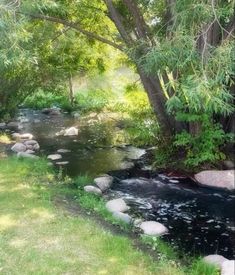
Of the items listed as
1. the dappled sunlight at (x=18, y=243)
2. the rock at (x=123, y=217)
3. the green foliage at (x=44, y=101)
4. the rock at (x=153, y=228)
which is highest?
the green foliage at (x=44, y=101)

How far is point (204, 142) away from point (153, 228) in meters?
3.22

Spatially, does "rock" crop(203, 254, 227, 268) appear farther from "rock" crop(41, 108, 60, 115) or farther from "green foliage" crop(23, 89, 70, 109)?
"green foliage" crop(23, 89, 70, 109)

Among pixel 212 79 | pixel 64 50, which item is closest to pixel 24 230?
pixel 212 79

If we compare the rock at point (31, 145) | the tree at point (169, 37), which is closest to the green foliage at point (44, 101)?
the rock at point (31, 145)

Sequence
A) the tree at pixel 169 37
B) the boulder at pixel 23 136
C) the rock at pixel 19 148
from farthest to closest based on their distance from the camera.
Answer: the boulder at pixel 23 136
the rock at pixel 19 148
the tree at pixel 169 37

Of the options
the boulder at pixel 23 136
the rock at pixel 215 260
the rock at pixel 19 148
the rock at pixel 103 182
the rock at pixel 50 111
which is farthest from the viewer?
the rock at pixel 50 111

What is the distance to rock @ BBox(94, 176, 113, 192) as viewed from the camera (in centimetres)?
700

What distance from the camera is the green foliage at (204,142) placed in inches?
311

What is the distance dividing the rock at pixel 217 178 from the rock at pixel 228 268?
3244mm

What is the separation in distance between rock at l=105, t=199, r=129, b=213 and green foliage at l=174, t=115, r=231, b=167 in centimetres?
241

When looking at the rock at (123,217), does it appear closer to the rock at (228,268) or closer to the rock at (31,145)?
the rock at (228,268)

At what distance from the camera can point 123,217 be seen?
541 cm

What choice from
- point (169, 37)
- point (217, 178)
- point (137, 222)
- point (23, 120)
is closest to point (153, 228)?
point (137, 222)

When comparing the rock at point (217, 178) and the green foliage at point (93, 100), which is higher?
the green foliage at point (93, 100)
